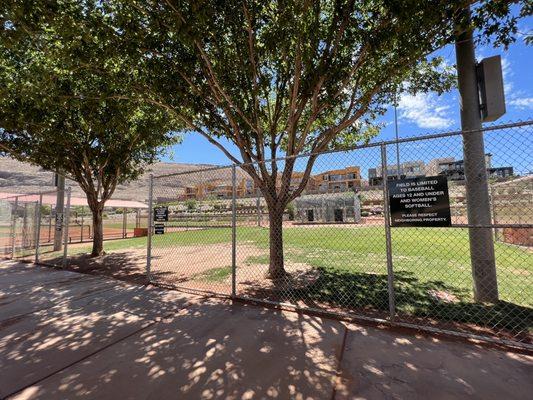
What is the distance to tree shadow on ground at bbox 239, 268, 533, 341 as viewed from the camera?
4113 mm

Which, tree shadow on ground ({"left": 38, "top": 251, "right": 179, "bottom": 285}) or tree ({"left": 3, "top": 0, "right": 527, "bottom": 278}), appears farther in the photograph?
tree shadow on ground ({"left": 38, "top": 251, "right": 179, "bottom": 285})

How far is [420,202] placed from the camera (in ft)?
13.4

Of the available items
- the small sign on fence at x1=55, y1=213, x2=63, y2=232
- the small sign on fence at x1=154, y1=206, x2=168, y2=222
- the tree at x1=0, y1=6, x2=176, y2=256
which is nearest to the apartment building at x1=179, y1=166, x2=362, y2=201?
the small sign on fence at x1=154, y1=206, x2=168, y2=222

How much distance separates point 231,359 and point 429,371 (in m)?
2.13

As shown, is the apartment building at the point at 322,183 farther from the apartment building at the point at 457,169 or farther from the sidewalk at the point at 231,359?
the sidewalk at the point at 231,359

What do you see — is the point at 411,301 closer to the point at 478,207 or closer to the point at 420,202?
the point at 478,207

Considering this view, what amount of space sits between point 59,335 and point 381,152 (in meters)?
5.43

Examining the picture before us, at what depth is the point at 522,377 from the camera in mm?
2844

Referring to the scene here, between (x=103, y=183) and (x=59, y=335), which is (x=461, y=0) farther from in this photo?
(x=103, y=183)

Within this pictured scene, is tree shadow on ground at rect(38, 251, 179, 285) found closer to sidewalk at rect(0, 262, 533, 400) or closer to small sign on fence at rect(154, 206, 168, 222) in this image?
small sign on fence at rect(154, 206, 168, 222)

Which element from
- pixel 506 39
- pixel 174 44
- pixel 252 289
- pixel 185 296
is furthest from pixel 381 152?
pixel 174 44

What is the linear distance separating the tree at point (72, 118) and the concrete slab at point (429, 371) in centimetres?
695

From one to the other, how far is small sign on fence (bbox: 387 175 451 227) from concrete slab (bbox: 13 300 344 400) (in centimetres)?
187

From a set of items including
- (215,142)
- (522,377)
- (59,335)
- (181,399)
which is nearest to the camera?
(181,399)
